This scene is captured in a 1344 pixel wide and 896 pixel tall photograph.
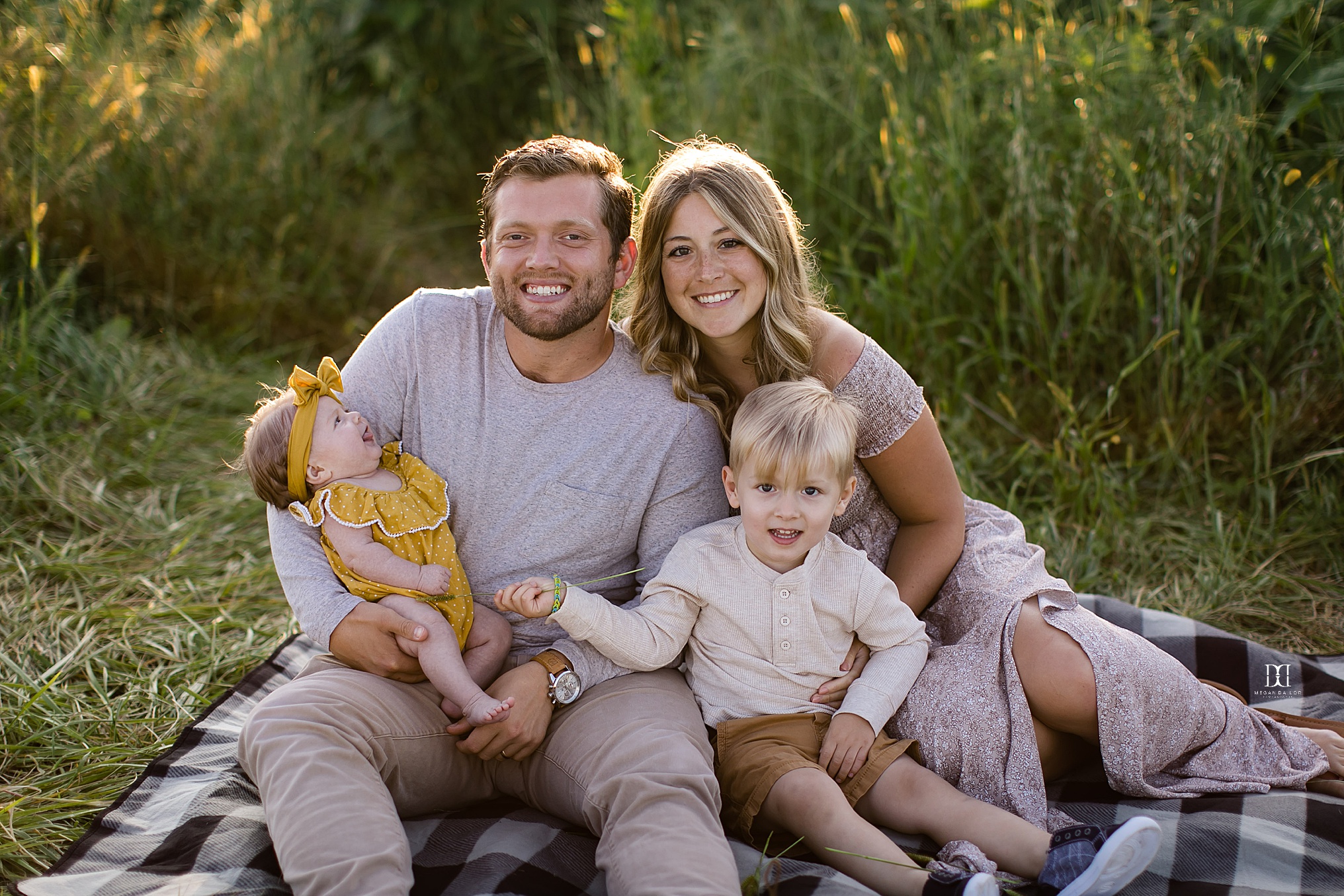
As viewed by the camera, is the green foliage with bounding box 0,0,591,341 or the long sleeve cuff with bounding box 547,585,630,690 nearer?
the long sleeve cuff with bounding box 547,585,630,690

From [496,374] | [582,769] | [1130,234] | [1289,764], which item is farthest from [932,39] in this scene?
[582,769]

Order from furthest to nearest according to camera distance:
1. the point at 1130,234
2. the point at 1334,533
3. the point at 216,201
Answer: the point at 216,201 → the point at 1130,234 → the point at 1334,533

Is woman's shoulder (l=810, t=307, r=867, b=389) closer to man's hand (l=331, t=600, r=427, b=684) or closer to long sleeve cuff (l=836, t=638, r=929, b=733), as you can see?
long sleeve cuff (l=836, t=638, r=929, b=733)

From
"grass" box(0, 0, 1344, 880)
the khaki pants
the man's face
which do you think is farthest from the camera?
"grass" box(0, 0, 1344, 880)

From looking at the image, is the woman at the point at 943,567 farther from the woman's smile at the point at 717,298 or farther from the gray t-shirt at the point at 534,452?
the gray t-shirt at the point at 534,452

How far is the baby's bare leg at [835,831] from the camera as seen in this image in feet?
6.77

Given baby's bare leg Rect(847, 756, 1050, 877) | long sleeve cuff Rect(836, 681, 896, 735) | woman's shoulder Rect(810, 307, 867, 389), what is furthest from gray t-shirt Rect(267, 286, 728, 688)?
baby's bare leg Rect(847, 756, 1050, 877)

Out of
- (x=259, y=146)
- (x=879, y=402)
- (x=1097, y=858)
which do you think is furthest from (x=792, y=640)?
(x=259, y=146)

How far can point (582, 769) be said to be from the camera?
225 cm

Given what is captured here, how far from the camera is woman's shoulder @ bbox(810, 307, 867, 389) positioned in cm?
262

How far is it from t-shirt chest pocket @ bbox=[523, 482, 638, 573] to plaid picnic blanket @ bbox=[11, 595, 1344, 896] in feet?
1.94

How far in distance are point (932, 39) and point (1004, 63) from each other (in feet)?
1.82

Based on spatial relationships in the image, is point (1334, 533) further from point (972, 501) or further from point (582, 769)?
point (582, 769)

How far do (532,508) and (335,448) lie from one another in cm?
48
